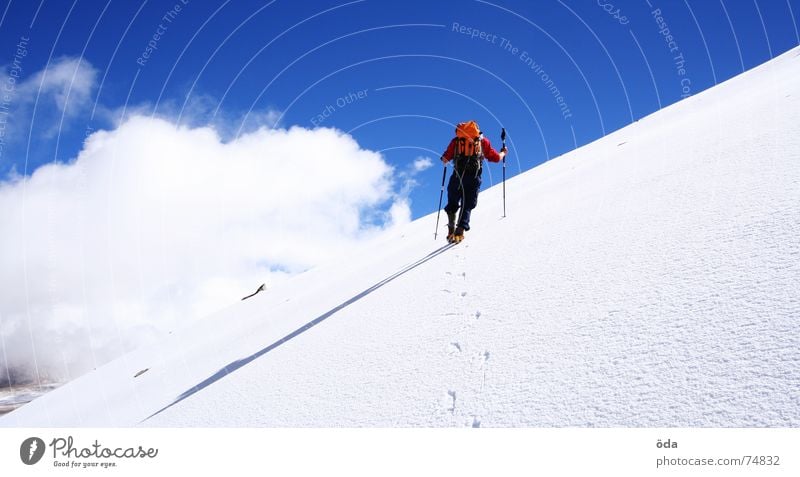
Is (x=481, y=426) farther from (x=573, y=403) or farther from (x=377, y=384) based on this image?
(x=377, y=384)

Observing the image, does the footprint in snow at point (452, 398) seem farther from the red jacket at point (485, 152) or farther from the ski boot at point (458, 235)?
the red jacket at point (485, 152)

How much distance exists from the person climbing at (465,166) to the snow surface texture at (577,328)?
2.56ft

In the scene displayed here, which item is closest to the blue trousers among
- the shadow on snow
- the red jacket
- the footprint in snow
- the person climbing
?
the person climbing

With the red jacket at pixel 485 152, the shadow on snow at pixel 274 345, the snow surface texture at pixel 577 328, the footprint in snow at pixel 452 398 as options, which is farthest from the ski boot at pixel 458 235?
the footprint in snow at pixel 452 398

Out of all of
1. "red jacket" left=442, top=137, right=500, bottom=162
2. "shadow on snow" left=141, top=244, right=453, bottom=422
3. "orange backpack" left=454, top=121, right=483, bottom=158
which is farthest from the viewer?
"red jacket" left=442, top=137, right=500, bottom=162

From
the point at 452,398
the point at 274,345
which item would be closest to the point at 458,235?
the point at 274,345

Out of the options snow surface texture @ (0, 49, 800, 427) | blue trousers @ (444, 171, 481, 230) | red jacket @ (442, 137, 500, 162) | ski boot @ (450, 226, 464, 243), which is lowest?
snow surface texture @ (0, 49, 800, 427)

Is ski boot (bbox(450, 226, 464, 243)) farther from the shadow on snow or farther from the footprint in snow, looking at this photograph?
the footprint in snow

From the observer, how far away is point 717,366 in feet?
8.01

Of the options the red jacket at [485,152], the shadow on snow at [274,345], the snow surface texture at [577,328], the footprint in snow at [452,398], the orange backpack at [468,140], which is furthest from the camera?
the red jacket at [485,152]

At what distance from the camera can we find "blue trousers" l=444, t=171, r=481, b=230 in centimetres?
908

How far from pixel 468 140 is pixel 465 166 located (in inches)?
20.8

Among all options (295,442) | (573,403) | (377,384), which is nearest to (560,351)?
(573,403)

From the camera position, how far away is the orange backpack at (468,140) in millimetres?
9008
